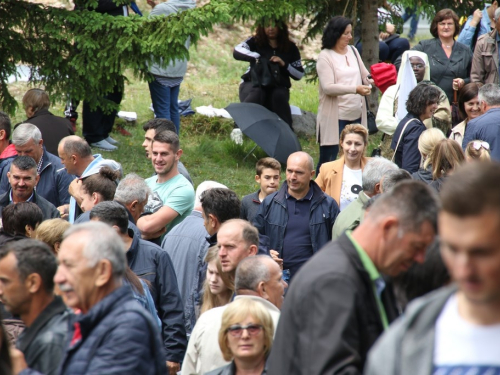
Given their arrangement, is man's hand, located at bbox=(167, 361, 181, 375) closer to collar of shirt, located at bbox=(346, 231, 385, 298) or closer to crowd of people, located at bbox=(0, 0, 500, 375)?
crowd of people, located at bbox=(0, 0, 500, 375)

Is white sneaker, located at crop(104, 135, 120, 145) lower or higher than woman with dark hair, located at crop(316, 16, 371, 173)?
lower

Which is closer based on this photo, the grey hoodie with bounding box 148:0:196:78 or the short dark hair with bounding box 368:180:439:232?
the short dark hair with bounding box 368:180:439:232

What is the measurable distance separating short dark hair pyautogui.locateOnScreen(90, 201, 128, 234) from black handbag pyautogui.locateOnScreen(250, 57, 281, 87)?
6176mm

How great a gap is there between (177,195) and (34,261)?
3250mm

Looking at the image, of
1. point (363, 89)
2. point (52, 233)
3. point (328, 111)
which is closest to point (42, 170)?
point (52, 233)

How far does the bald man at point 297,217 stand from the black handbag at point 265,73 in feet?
13.9

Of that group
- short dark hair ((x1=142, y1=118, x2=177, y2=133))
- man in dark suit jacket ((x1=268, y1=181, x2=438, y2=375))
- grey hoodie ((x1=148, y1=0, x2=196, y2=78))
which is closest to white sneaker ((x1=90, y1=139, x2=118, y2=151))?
grey hoodie ((x1=148, y1=0, x2=196, y2=78))

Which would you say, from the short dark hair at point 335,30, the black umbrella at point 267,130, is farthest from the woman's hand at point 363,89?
the black umbrella at point 267,130

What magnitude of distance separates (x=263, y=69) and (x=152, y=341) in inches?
323

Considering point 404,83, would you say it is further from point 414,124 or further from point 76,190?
point 76,190

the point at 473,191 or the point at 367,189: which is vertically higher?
the point at 473,191

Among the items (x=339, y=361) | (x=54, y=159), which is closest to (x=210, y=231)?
(x=54, y=159)

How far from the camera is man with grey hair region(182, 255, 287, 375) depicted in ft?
15.4

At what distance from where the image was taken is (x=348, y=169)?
7824 millimetres
